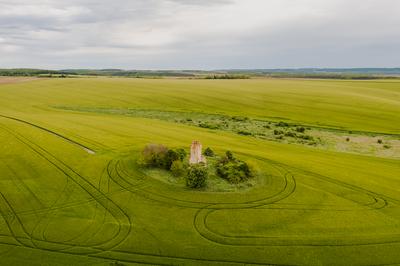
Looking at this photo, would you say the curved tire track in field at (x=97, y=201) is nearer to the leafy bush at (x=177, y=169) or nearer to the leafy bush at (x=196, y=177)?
the leafy bush at (x=196, y=177)

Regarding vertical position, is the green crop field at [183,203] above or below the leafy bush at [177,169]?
below

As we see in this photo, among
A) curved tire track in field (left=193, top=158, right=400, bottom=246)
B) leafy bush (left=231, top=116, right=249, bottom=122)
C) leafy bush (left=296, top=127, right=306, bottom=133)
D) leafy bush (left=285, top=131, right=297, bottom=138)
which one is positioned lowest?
curved tire track in field (left=193, top=158, right=400, bottom=246)

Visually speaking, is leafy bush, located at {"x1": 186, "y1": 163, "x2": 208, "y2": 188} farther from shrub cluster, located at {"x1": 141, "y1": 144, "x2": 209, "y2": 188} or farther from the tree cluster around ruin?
shrub cluster, located at {"x1": 141, "y1": 144, "x2": 209, "y2": 188}

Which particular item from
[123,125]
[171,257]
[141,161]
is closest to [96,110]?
[123,125]

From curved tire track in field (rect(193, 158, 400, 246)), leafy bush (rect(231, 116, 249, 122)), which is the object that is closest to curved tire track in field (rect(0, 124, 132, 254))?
curved tire track in field (rect(193, 158, 400, 246))

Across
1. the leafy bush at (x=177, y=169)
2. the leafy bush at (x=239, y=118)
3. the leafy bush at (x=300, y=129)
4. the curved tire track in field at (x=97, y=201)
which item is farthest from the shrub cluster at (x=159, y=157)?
the leafy bush at (x=239, y=118)

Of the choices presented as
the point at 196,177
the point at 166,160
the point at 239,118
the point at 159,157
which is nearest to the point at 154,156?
the point at 159,157

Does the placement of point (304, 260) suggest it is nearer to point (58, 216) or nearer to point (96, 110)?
point (58, 216)
